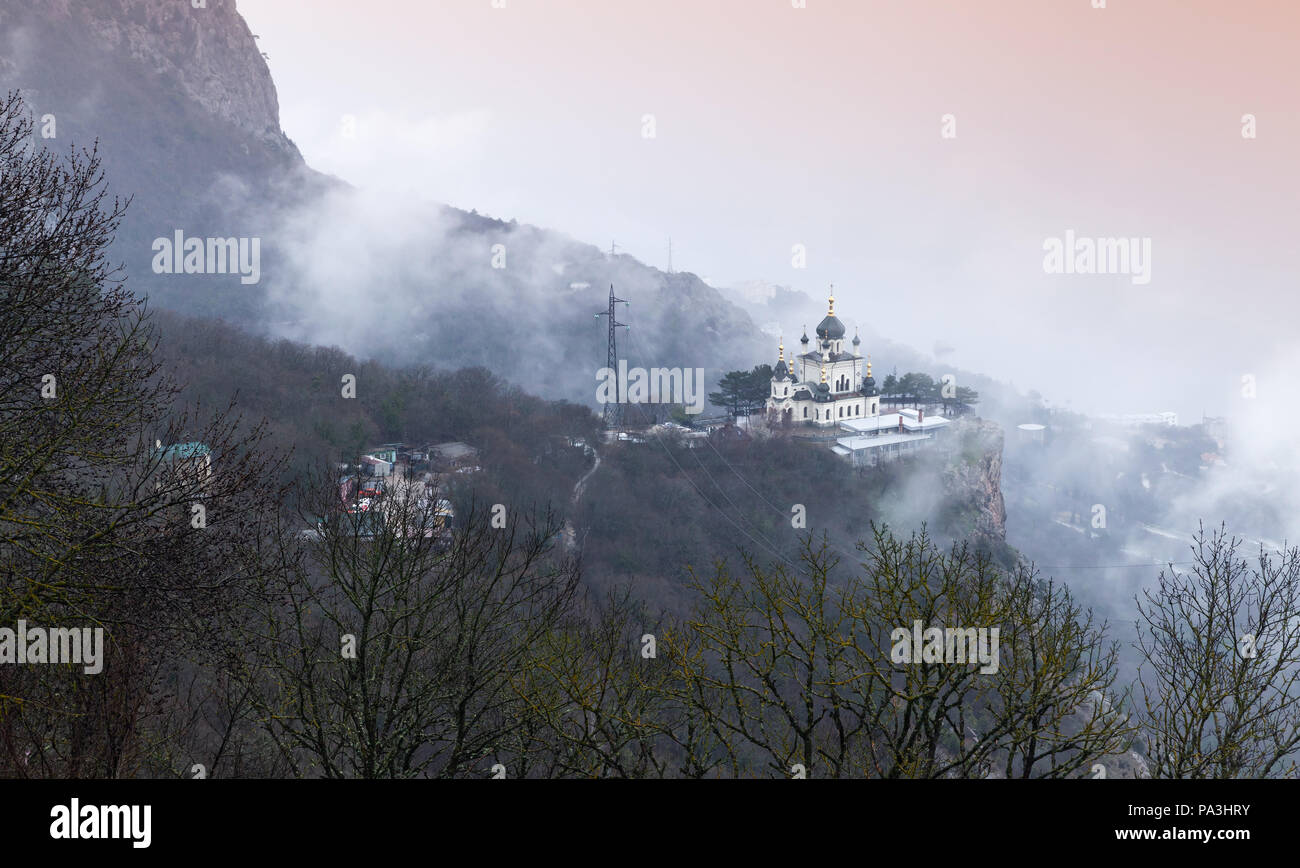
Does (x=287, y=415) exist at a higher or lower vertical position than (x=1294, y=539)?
higher

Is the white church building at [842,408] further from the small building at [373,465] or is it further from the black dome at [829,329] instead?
the small building at [373,465]

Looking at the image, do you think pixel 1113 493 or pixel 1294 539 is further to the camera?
pixel 1113 493

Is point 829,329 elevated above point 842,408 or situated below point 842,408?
above

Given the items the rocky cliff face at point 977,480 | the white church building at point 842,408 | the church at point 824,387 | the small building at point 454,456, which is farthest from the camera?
the church at point 824,387

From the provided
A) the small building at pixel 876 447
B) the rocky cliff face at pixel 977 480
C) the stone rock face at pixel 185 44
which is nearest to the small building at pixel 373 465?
the small building at pixel 876 447

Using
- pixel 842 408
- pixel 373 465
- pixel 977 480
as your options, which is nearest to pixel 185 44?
pixel 842 408

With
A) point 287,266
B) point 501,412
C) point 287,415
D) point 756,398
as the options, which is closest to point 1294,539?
point 756,398

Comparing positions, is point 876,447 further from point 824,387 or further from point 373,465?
point 373,465

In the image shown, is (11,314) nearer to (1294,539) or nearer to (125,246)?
(125,246)
